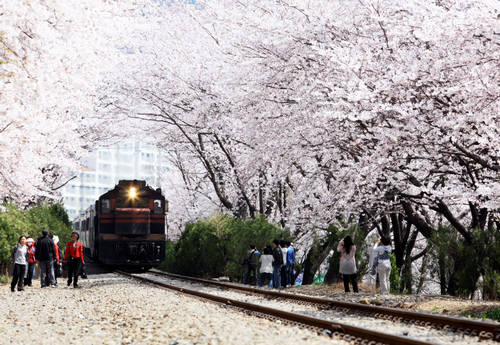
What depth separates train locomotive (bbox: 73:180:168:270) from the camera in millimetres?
22750

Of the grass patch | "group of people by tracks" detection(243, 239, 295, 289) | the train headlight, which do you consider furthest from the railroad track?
the train headlight

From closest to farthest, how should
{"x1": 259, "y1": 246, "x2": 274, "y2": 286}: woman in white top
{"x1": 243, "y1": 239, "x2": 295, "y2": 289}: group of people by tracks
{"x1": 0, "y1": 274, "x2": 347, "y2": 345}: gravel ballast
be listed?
{"x1": 0, "y1": 274, "x2": 347, "y2": 345}: gravel ballast → {"x1": 243, "y1": 239, "x2": 295, "y2": 289}: group of people by tracks → {"x1": 259, "y1": 246, "x2": 274, "y2": 286}: woman in white top

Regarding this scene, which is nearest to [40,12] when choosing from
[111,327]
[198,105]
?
[111,327]

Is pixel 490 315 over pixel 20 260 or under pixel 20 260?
under

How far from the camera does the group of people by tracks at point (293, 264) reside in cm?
1514

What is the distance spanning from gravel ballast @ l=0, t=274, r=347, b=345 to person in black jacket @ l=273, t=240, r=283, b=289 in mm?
3931

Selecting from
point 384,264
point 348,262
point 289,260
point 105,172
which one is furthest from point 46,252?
point 105,172

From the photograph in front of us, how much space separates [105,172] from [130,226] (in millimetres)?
100714

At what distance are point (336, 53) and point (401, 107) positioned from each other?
1.71 m

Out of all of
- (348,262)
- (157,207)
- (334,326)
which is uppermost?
(157,207)

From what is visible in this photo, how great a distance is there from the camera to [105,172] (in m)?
121

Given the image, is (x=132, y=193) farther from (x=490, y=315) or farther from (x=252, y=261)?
(x=490, y=315)

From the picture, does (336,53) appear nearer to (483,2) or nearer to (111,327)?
(483,2)

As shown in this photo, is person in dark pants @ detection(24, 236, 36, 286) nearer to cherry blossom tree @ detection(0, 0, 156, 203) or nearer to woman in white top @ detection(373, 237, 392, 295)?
cherry blossom tree @ detection(0, 0, 156, 203)
